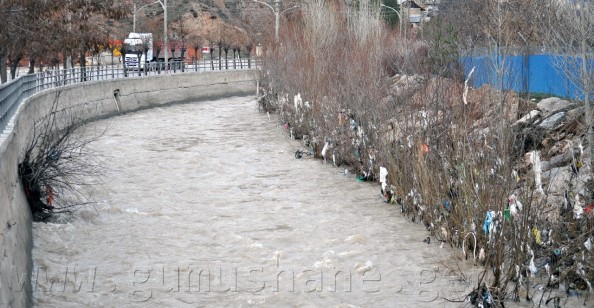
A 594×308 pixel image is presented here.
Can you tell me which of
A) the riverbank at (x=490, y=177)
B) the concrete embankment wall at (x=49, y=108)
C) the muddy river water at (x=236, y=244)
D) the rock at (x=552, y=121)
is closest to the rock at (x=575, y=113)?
the riverbank at (x=490, y=177)

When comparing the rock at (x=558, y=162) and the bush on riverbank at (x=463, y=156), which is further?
the rock at (x=558, y=162)

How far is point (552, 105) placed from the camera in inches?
892

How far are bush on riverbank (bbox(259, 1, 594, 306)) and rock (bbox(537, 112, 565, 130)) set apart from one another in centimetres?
10

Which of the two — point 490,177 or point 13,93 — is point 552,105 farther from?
point 13,93

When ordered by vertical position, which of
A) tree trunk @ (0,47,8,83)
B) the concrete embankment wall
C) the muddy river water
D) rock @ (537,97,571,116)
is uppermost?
tree trunk @ (0,47,8,83)

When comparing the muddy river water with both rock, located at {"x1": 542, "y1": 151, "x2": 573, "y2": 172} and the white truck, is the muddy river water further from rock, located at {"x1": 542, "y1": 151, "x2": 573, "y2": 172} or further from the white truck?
the white truck

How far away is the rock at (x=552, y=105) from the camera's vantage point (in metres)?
21.9

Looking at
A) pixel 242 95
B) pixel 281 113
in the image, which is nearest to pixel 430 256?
pixel 281 113

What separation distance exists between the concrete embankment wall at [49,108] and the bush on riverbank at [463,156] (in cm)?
552

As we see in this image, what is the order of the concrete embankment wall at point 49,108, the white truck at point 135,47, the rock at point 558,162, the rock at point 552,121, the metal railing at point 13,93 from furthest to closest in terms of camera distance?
the white truck at point 135,47 → the rock at point 552,121 → the rock at point 558,162 → the metal railing at point 13,93 → the concrete embankment wall at point 49,108

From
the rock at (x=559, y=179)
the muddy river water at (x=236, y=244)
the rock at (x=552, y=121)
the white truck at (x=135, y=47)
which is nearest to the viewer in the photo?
the muddy river water at (x=236, y=244)

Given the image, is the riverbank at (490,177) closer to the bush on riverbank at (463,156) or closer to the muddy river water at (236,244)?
the bush on riverbank at (463,156)

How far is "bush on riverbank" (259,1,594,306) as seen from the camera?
43.8 feet

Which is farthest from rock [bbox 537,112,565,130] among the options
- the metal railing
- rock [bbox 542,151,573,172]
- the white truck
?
the white truck
